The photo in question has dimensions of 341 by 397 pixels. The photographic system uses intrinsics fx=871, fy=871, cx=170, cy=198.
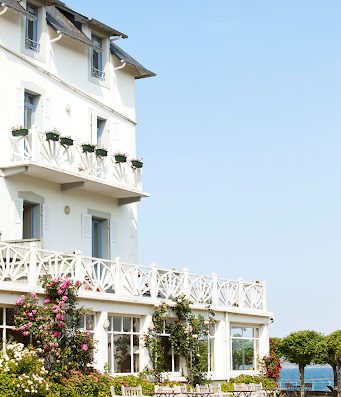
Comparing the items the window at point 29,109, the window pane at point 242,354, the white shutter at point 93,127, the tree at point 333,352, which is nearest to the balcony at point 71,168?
the white shutter at point 93,127

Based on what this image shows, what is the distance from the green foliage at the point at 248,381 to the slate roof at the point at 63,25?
11781mm

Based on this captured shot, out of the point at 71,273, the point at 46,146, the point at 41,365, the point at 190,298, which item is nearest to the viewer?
the point at 41,365

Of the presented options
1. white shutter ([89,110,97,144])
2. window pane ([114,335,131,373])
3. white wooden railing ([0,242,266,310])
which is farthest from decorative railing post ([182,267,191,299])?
white shutter ([89,110,97,144])

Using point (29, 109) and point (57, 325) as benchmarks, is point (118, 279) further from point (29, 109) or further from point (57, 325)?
point (29, 109)

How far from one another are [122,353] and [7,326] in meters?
4.51

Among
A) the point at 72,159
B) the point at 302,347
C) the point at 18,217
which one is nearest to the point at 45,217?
the point at 18,217

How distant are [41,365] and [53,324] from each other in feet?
4.46

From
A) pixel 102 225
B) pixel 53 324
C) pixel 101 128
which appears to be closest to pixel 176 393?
pixel 53 324

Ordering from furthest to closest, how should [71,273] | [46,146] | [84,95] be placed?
[84,95]
[46,146]
[71,273]

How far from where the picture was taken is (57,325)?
2145 cm

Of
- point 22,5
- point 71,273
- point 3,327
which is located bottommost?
point 3,327

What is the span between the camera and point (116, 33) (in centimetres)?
3041

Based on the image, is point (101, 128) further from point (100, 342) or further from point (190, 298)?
point (100, 342)

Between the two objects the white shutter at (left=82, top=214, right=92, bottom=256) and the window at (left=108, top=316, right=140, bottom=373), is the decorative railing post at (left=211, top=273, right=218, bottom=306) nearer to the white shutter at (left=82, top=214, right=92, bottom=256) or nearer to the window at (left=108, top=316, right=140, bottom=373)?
the window at (left=108, top=316, right=140, bottom=373)
